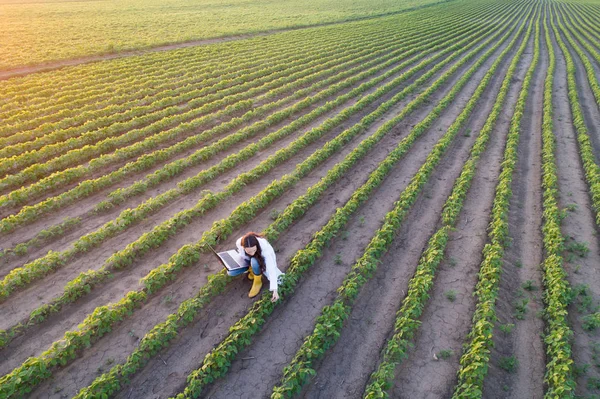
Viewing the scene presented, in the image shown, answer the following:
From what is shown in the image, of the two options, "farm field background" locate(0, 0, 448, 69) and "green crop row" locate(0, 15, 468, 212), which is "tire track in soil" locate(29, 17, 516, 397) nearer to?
"green crop row" locate(0, 15, 468, 212)

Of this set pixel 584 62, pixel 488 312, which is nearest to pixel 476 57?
pixel 584 62

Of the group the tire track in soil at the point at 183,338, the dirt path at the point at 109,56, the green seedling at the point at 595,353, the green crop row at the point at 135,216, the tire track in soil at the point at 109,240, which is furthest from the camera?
the dirt path at the point at 109,56

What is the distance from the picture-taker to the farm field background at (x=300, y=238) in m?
6.77

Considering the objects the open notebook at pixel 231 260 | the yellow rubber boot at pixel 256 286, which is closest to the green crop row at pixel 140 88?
the open notebook at pixel 231 260

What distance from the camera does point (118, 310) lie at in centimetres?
737

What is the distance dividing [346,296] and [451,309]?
2295 millimetres

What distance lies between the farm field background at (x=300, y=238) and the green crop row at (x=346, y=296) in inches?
2.0

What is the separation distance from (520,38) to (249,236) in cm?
4335

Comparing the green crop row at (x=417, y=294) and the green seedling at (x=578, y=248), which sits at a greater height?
the green crop row at (x=417, y=294)

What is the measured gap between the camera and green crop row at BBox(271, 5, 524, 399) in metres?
6.36

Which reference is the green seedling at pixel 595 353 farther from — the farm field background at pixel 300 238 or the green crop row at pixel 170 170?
the green crop row at pixel 170 170

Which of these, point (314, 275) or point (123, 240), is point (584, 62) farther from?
point (123, 240)

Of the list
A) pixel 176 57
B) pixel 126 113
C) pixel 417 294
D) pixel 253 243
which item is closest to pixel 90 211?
pixel 253 243

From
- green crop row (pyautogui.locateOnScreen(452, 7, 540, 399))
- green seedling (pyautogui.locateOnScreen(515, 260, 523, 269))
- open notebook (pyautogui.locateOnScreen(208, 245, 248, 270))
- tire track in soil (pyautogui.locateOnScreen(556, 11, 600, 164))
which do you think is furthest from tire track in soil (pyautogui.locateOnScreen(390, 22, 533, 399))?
tire track in soil (pyautogui.locateOnScreen(556, 11, 600, 164))
